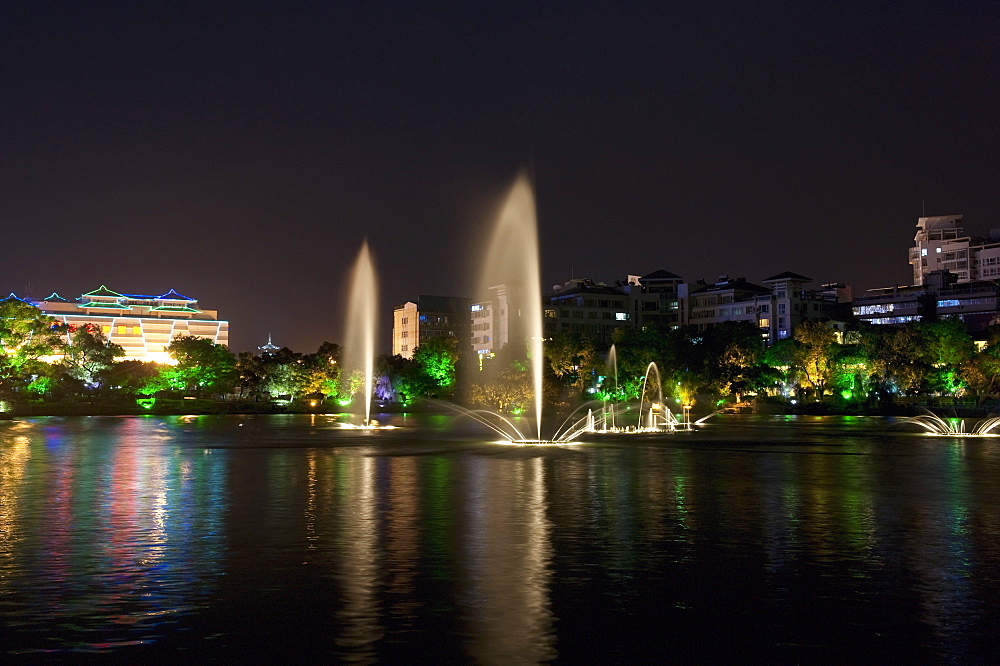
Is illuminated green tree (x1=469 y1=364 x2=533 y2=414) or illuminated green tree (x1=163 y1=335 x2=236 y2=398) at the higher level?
illuminated green tree (x1=163 y1=335 x2=236 y2=398)

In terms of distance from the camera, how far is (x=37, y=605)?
12016mm

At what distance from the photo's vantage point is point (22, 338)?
93.0 metres

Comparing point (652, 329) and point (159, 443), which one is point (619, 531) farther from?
point (652, 329)

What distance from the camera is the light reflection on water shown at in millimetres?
10570

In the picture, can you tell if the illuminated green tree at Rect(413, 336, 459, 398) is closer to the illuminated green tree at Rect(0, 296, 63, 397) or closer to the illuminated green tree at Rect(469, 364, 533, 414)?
the illuminated green tree at Rect(469, 364, 533, 414)

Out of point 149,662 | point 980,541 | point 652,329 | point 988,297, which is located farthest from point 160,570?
point 988,297

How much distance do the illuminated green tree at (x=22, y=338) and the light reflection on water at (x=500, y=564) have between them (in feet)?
226

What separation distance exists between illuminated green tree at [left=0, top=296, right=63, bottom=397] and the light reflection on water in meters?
69.0

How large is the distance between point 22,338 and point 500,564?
90.7 m

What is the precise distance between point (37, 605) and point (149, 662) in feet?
10.5

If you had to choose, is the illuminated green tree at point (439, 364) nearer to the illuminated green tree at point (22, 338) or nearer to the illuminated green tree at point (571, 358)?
the illuminated green tree at point (571, 358)

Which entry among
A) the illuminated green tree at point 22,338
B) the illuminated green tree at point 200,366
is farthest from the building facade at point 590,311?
the illuminated green tree at point 22,338

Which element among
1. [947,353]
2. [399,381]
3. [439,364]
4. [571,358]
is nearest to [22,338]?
[399,381]

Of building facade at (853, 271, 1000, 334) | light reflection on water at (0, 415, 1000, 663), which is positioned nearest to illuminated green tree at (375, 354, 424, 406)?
building facade at (853, 271, 1000, 334)
